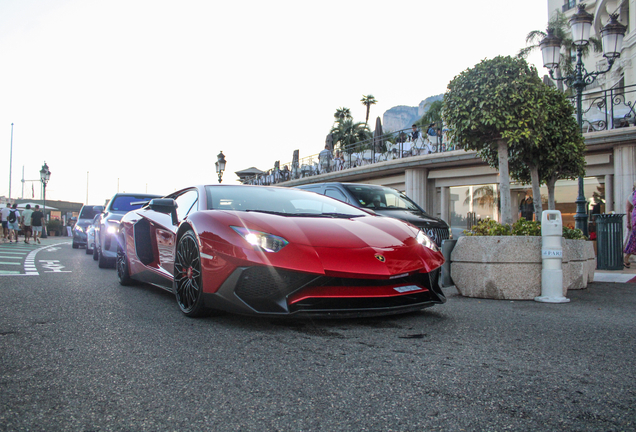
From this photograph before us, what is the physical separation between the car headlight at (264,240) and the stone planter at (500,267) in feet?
9.84

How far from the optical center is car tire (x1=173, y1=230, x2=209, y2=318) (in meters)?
3.70

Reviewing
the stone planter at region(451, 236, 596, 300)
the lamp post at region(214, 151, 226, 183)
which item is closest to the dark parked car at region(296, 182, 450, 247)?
the stone planter at region(451, 236, 596, 300)

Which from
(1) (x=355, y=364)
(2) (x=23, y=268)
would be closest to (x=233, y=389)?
(1) (x=355, y=364)

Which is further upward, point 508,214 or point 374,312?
point 508,214

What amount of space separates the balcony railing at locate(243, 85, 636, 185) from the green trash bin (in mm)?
3033

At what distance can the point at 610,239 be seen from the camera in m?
8.99

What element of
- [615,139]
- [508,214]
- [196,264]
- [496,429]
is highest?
[615,139]

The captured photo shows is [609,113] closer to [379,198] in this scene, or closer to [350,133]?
[379,198]

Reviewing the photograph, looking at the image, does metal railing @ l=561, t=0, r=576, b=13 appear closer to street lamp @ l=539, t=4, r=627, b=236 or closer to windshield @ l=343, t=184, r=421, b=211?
street lamp @ l=539, t=4, r=627, b=236

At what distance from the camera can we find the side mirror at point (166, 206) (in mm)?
4504

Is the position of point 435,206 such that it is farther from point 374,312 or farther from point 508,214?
point 374,312

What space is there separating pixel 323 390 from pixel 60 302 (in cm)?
352

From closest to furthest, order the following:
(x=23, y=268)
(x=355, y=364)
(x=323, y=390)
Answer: (x=323, y=390) < (x=355, y=364) < (x=23, y=268)

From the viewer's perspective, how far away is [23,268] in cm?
853
